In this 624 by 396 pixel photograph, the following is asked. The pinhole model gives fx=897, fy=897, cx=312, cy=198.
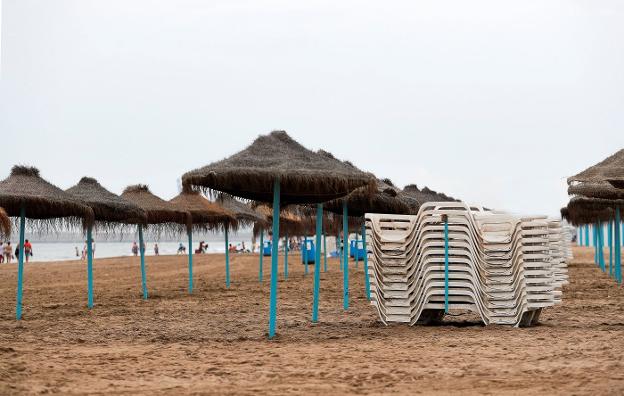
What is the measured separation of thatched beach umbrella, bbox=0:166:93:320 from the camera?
12.5m

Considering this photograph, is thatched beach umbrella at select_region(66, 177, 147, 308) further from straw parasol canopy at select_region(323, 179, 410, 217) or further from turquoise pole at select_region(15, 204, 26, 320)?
straw parasol canopy at select_region(323, 179, 410, 217)

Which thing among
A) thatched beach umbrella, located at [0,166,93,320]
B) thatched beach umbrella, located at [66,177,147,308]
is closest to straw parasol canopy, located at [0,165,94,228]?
thatched beach umbrella, located at [0,166,93,320]

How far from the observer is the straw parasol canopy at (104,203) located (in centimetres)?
1537

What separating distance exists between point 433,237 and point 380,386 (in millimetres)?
4168

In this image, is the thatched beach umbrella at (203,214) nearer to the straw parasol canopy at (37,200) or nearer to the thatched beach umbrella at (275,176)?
the straw parasol canopy at (37,200)

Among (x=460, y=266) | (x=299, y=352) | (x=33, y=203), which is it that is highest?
(x=33, y=203)

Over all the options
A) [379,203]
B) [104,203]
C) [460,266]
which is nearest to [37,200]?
[104,203]

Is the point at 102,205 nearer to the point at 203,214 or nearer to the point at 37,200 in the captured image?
the point at 37,200

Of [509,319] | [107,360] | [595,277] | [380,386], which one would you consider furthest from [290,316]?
[595,277]

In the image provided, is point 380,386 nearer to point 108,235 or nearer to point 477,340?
point 477,340

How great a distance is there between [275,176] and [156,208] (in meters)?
8.91

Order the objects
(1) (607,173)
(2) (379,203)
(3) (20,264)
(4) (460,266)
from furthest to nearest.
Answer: (2) (379,203)
(3) (20,264)
(1) (607,173)
(4) (460,266)

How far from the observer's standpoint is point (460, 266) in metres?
10.7

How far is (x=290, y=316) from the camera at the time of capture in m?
12.6
